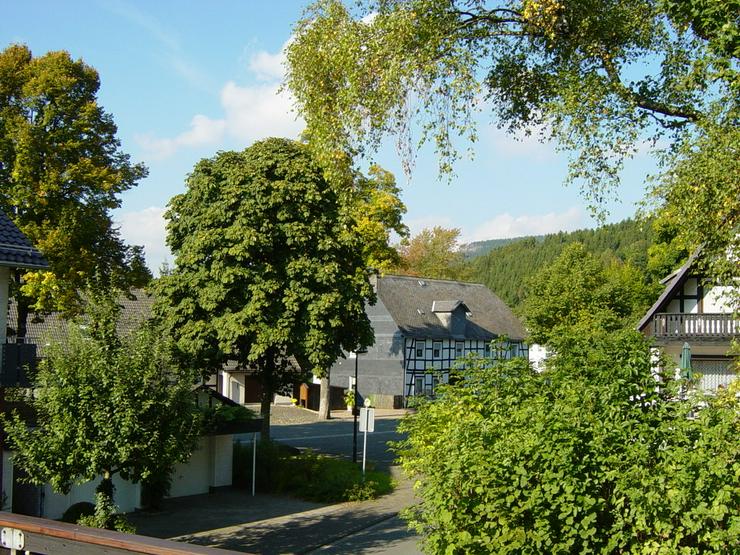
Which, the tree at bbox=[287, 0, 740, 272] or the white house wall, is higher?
the tree at bbox=[287, 0, 740, 272]

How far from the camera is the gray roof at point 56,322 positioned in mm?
16125

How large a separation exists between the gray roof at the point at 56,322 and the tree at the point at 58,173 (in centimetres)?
123

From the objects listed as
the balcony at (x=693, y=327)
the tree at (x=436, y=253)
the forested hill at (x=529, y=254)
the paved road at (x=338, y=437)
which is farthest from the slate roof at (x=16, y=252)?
the forested hill at (x=529, y=254)

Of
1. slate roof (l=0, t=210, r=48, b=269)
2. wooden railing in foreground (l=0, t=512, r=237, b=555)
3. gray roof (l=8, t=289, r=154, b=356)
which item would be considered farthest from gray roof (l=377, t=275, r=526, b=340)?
wooden railing in foreground (l=0, t=512, r=237, b=555)

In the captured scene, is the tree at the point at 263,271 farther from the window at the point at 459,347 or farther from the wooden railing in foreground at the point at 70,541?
the window at the point at 459,347

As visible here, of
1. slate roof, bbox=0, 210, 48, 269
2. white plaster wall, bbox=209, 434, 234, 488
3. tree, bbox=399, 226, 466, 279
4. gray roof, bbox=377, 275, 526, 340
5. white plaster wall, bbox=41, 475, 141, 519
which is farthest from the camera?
tree, bbox=399, 226, 466, 279

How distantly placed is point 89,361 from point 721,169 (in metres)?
10.3

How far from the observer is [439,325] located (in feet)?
183

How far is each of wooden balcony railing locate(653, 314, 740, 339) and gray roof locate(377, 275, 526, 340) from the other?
22.1m

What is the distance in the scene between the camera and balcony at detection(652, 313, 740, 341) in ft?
105

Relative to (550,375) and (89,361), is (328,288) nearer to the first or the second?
(89,361)

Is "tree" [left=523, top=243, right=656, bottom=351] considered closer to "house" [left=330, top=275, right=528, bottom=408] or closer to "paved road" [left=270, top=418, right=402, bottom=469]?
"house" [left=330, top=275, right=528, bottom=408]

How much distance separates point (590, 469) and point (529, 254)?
143 metres

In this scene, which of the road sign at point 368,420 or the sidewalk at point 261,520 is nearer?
the sidewalk at point 261,520
